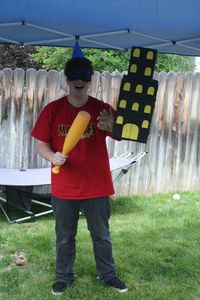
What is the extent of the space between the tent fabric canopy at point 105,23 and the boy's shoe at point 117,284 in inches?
82.0

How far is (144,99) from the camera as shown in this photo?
3049 millimetres

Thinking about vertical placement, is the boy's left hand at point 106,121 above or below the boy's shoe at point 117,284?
above

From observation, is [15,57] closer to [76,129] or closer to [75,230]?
[75,230]

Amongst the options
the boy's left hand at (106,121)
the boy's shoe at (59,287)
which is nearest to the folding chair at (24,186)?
the boy's shoe at (59,287)

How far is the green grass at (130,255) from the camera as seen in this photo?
3.53 metres

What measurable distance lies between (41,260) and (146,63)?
2.08m

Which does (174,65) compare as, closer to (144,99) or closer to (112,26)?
(112,26)

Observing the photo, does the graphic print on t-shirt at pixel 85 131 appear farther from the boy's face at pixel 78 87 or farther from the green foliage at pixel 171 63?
the green foliage at pixel 171 63

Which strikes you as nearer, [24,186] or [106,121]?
[106,121]

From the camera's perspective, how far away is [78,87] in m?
3.08

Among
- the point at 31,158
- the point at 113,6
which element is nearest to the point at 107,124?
the point at 113,6

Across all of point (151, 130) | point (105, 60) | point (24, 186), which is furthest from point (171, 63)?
point (24, 186)

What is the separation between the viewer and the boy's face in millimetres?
3057

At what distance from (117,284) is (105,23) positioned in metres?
2.15
